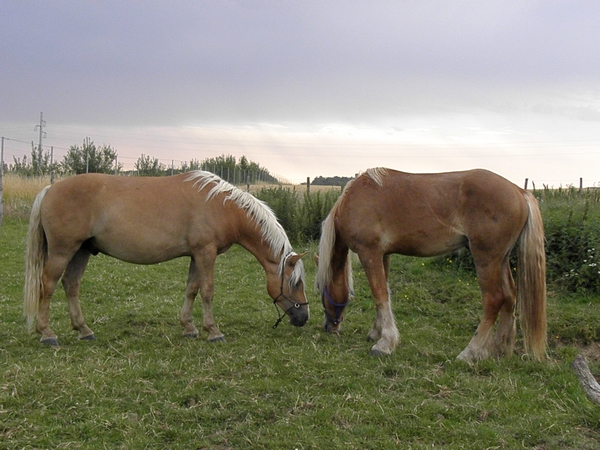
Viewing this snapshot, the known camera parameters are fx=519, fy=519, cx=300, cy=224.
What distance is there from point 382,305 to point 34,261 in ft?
13.2

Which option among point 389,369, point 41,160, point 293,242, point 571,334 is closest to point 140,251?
point 389,369

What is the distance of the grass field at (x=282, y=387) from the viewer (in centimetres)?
360

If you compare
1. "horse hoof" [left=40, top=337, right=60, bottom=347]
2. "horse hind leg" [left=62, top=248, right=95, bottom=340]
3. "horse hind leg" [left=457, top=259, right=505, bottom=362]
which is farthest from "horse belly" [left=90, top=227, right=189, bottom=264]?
"horse hind leg" [left=457, top=259, right=505, bottom=362]

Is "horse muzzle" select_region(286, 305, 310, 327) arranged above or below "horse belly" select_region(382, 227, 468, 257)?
below

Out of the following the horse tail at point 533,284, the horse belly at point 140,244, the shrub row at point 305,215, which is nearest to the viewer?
the horse tail at point 533,284

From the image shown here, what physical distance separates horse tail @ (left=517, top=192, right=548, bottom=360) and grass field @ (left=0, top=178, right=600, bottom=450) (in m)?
0.23

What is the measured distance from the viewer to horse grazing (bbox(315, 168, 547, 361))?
5.32 metres

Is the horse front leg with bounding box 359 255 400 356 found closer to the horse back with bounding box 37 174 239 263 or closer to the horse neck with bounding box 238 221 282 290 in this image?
the horse neck with bounding box 238 221 282 290

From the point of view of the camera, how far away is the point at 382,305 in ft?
19.2

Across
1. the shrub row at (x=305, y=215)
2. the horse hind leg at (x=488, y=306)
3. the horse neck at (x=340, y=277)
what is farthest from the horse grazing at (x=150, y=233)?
the shrub row at (x=305, y=215)

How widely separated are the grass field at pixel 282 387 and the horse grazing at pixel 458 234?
0.30 meters

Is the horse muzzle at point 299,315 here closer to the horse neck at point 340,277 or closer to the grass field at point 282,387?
the grass field at point 282,387

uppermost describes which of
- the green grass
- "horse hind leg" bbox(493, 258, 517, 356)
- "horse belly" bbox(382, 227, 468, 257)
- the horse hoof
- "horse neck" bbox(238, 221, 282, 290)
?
"horse belly" bbox(382, 227, 468, 257)

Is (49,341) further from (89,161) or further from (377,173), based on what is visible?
(89,161)
